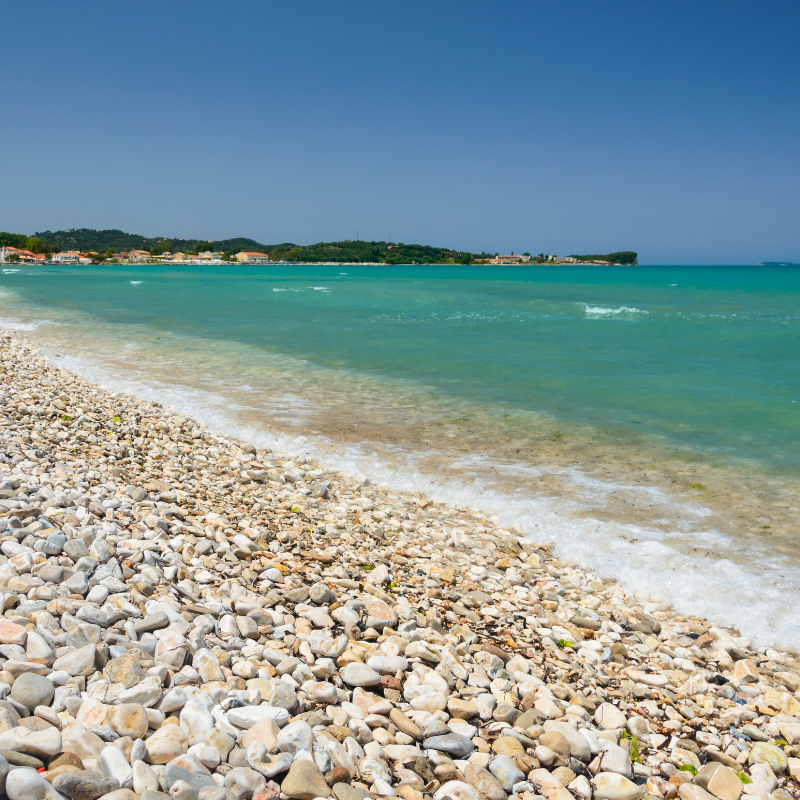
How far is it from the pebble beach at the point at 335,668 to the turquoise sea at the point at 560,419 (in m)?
1.12

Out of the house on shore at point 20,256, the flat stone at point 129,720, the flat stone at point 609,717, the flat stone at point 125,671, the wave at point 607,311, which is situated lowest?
the flat stone at point 609,717

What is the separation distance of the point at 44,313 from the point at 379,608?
3157 cm

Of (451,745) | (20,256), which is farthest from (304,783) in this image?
(20,256)

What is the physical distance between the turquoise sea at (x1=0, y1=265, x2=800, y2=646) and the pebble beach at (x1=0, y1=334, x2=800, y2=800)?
1115 mm

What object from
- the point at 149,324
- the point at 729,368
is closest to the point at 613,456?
the point at 729,368

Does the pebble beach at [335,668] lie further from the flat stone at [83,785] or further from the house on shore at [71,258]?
the house on shore at [71,258]

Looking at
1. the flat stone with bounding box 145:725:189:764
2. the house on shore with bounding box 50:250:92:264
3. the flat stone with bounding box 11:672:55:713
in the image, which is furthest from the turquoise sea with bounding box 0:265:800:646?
the house on shore with bounding box 50:250:92:264

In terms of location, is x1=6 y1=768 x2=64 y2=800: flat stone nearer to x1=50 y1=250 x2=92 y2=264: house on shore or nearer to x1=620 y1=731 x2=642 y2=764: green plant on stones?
x1=620 y1=731 x2=642 y2=764: green plant on stones

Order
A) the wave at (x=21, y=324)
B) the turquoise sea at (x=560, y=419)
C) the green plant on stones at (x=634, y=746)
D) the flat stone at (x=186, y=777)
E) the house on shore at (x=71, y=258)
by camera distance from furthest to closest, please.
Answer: the house on shore at (x=71, y=258)
the wave at (x=21, y=324)
the turquoise sea at (x=560, y=419)
the green plant on stones at (x=634, y=746)
the flat stone at (x=186, y=777)

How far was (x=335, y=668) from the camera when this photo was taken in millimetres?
3201

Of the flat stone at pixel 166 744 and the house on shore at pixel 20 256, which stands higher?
the house on shore at pixel 20 256

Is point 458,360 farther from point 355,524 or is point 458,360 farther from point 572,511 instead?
point 355,524

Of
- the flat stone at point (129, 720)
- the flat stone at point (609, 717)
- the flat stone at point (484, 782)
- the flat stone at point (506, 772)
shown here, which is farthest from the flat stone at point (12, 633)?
the flat stone at point (609, 717)

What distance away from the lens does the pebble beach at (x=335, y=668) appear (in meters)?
2.42
